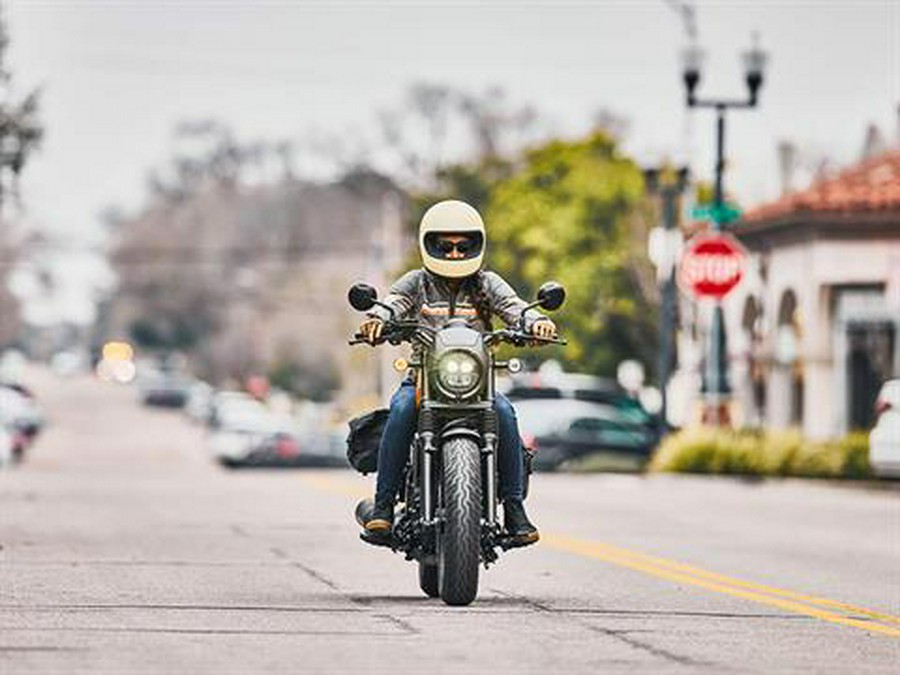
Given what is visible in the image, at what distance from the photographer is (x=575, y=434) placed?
5319cm

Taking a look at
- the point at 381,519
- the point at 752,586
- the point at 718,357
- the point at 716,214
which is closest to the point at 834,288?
the point at 718,357

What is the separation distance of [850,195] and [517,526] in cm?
4578

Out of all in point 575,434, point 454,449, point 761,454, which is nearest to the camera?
point 454,449

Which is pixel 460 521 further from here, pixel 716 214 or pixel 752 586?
pixel 716 214

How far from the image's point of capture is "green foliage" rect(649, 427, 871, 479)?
4178cm

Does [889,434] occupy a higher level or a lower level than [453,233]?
lower

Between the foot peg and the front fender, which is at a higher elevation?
the front fender

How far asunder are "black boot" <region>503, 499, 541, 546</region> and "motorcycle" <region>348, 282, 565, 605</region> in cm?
4

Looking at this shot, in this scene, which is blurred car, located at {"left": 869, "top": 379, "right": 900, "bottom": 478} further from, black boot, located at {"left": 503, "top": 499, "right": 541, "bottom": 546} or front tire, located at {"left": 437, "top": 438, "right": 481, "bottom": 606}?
front tire, located at {"left": 437, "top": 438, "right": 481, "bottom": 606}

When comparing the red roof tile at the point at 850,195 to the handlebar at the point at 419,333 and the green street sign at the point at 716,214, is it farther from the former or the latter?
the handlebar at the point at 419,333

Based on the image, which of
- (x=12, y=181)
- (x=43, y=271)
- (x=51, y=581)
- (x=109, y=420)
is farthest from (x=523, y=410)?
(x=43, y=271)

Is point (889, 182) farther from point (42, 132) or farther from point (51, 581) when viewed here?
point (51, 581)

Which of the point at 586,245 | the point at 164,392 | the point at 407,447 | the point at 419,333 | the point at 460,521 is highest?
the point at 586,245

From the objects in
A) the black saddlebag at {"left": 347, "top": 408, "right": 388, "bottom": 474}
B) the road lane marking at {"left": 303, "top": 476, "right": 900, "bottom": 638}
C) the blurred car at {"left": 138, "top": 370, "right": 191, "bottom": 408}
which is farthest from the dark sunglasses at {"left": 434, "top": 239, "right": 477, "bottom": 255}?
the blurred car at {"left": 138, "top": 370, "right": 191, "bottom": 408}
